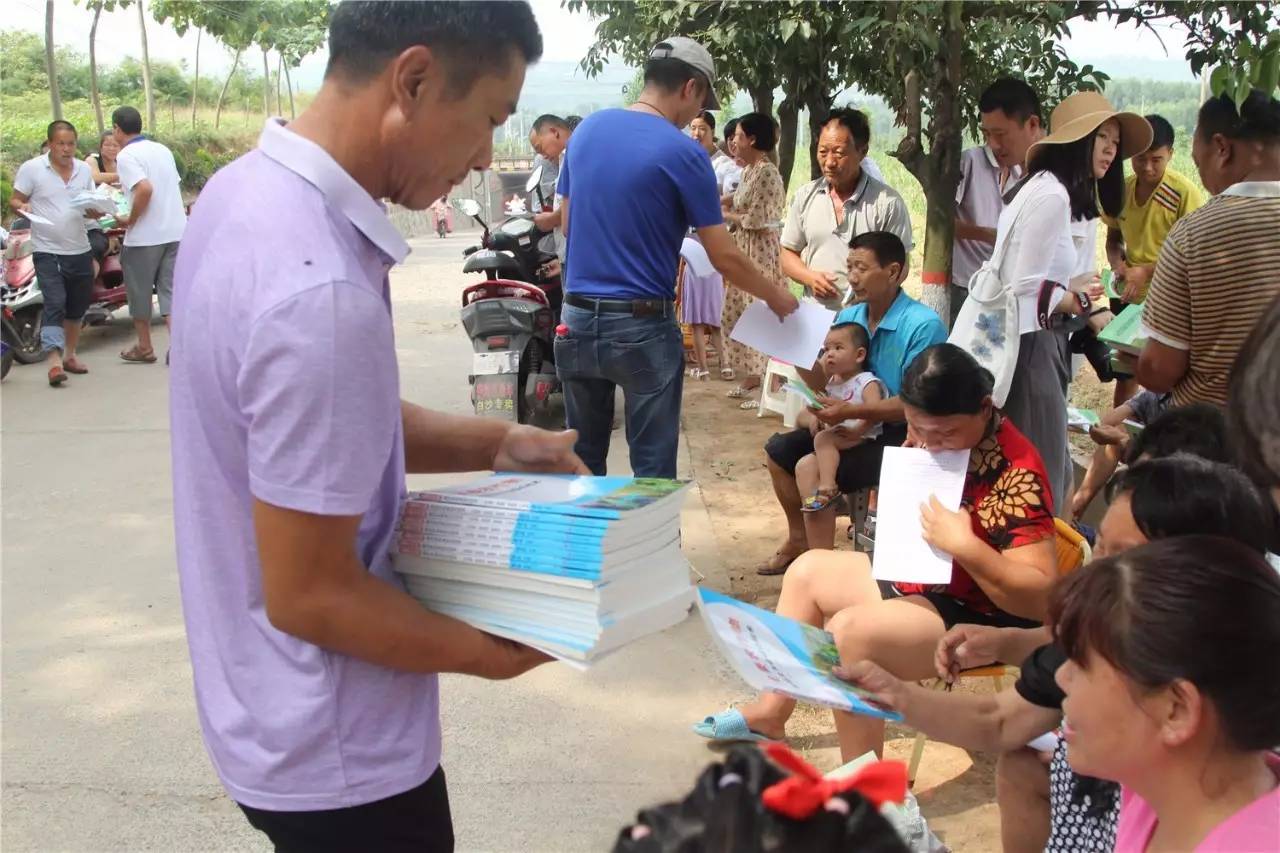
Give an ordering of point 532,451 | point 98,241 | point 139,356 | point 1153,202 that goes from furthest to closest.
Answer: point 98,241 < point 139,356 < point 1153,202 < point 532,451

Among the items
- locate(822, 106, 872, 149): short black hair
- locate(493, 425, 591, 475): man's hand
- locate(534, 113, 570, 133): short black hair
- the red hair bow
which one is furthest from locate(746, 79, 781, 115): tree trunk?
the red hair bow

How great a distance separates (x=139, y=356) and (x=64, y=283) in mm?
830

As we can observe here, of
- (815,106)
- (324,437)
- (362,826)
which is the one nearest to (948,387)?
(362,826)

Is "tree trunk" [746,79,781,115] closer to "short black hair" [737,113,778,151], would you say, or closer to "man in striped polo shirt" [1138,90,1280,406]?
"short black hair" [737,113,778,151]

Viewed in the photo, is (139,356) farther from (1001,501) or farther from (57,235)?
(1001,501)

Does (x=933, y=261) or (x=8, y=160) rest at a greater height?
(x=933, y=261)

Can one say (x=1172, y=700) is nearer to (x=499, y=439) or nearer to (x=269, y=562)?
(x=499, y=439)

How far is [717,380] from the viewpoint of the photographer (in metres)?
8.91

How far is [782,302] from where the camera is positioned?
4.32m

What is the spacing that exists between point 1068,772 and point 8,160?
1873cm

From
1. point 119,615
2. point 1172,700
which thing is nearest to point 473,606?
point 1172,700

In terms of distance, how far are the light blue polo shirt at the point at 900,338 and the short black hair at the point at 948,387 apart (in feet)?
3.77

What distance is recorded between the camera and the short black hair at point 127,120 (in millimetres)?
8867

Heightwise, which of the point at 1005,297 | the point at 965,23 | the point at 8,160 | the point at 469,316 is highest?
the point at 965,23
